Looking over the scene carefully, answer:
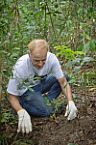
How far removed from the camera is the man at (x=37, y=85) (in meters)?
3.18

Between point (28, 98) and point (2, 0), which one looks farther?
point (28, 98)

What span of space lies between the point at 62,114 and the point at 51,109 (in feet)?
0.49

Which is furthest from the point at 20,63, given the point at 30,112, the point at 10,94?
the point at 30,112

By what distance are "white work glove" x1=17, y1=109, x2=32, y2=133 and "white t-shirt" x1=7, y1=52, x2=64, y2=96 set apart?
18 centimetres

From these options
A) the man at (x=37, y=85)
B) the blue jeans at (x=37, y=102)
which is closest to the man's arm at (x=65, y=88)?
the man at (x=37, y=85)

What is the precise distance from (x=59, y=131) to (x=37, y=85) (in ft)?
1.79

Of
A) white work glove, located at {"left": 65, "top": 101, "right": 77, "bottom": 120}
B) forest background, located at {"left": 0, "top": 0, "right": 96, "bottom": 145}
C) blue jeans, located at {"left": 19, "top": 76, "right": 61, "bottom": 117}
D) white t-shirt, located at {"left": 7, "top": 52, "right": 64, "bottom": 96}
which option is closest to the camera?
forest background, located at {"left": 0, "top": 0, "right": 96, "bottom": 145}

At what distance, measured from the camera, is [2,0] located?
2.72 meters

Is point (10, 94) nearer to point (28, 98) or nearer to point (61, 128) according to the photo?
point (28, 98)

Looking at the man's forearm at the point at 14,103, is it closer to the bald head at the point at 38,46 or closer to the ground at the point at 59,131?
the ground at the point at 59,131

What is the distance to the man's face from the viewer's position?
3180mm

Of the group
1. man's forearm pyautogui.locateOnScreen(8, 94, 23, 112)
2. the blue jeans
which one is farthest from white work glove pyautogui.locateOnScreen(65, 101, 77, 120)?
man's forearm pyautogui.locateOnScreen(8, 94, 23, 112)

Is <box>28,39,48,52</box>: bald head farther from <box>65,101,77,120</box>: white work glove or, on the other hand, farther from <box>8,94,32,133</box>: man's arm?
<box>65,101,77,120</box>: white work glove

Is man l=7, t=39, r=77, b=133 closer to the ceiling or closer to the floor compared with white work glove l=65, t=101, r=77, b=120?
closer to the ceiling
